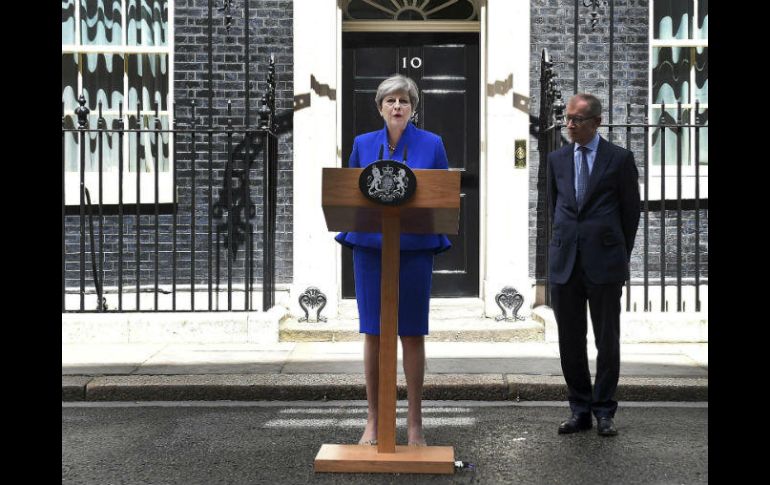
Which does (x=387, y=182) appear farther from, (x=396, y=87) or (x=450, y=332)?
(x=450, y=332)

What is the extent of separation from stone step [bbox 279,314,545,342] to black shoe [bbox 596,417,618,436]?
3286 millimetres

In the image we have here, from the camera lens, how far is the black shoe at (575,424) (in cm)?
520

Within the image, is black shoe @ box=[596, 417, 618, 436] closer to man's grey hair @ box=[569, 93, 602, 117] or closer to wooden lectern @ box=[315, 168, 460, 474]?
wooden lectern @ box=[315, 168, 460, 474]

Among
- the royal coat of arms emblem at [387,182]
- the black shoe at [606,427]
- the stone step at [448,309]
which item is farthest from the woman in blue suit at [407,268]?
the stone step at [448,309]

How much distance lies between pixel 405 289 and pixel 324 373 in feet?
7.44

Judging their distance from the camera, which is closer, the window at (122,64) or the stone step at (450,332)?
the stone step at (450,332)

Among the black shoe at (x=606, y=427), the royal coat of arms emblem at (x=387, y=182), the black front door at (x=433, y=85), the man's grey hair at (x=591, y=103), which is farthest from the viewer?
the black front door at (x=433, y=85)

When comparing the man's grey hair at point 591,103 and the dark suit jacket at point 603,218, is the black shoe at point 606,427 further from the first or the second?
the man's grey hair at point 591,103

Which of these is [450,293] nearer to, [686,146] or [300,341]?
[300,341]

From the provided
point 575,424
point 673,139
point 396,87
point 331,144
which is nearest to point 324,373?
point 575,424

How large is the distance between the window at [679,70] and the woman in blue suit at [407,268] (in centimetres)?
547

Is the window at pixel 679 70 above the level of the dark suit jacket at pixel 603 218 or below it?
above

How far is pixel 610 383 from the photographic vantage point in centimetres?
519

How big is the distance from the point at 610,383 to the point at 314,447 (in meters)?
1.61
